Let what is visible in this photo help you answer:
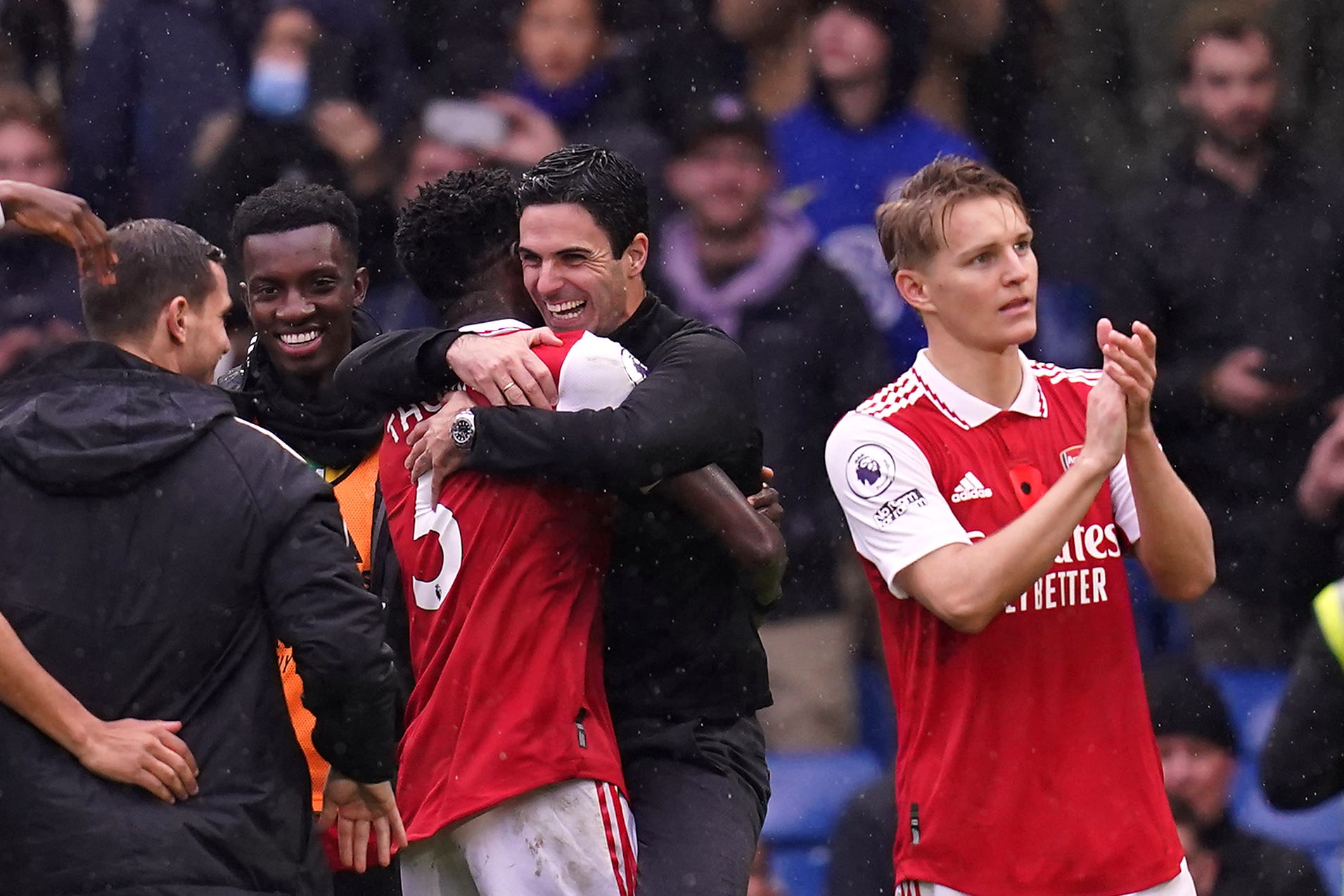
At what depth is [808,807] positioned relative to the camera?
605 centimetres

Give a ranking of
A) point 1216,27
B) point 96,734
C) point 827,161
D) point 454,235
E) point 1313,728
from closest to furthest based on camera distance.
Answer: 1. point 96,734
2. point 454,235
3. point 1313,728
4. point 1216,27
5. point 827,161

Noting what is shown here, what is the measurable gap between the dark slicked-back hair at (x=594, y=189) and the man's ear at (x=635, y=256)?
13mm

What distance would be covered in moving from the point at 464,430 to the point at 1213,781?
10.6ft

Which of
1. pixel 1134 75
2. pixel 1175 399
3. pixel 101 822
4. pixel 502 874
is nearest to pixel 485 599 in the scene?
pixel 502 874

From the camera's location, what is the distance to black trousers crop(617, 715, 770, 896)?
365cm

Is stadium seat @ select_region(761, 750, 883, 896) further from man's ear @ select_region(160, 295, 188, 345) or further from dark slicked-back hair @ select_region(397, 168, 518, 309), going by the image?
man's ear @ select_region(160, 295, 188, 345)

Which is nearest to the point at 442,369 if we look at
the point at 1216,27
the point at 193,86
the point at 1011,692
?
the point at 1011,692

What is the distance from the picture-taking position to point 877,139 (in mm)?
6488

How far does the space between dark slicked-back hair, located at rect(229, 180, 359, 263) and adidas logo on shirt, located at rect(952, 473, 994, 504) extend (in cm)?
175

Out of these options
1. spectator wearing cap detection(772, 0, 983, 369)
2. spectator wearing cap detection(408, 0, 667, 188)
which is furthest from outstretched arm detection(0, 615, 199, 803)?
spectator wearing cap detection(408, 0, 667, 188)

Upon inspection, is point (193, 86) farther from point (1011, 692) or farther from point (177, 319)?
point (1011, 692)

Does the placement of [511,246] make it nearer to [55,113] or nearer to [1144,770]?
[1144,770]

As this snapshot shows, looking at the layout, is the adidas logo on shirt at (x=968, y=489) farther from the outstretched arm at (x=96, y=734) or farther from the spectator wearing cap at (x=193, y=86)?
the spectator wearing cap at (x=193, y=86)

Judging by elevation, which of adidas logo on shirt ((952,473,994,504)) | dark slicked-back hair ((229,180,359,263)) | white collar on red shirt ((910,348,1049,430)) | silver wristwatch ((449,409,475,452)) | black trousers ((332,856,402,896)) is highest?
dark slicked-back hair ((229,180,359,263))
